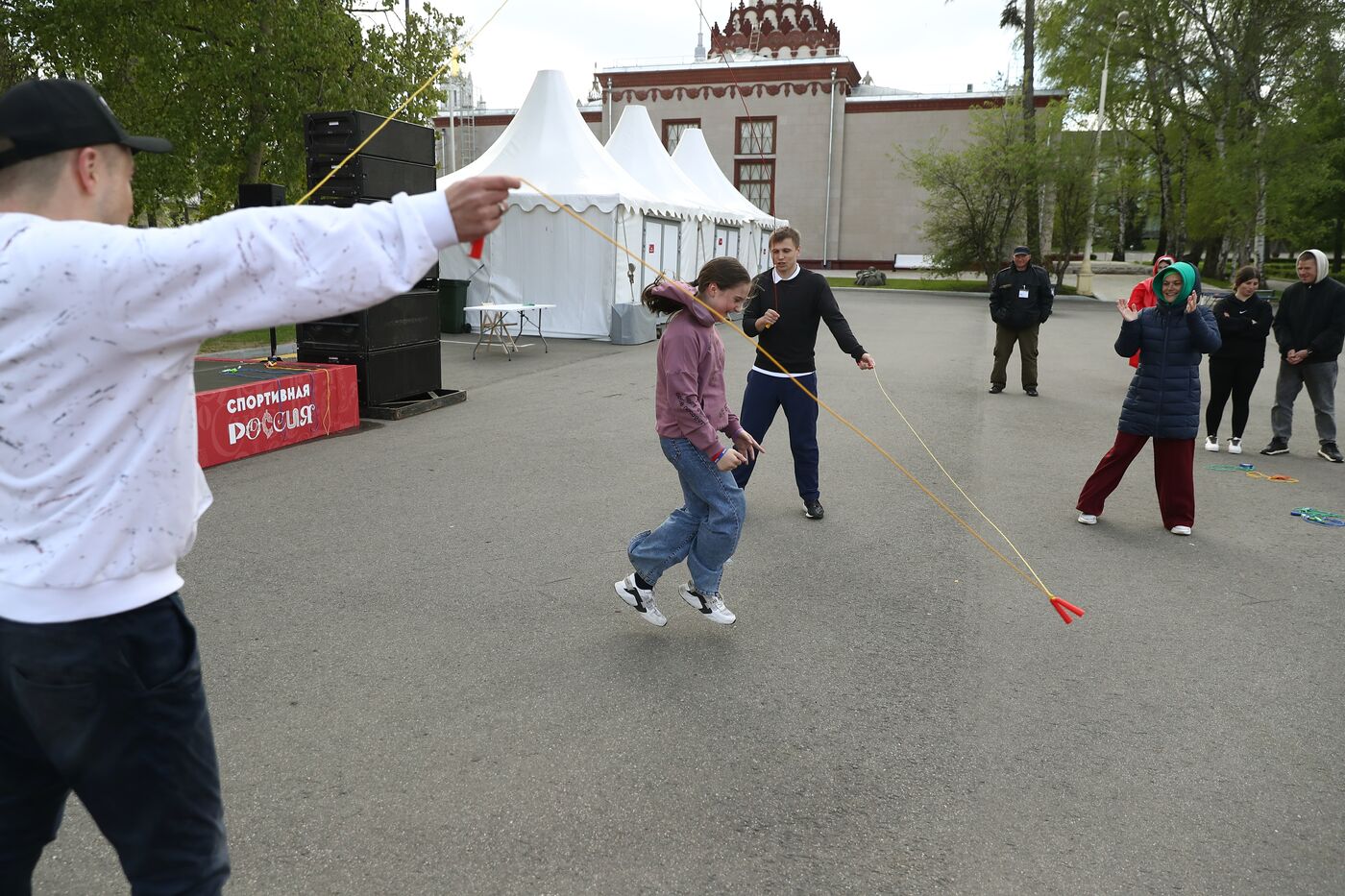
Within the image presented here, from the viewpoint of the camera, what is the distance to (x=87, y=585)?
1.66 meters

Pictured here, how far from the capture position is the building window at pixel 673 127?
49.7 m

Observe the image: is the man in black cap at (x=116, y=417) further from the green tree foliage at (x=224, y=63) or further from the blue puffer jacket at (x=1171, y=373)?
the green tree foliage at (x=224, y=63)

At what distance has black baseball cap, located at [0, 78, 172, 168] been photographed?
1.62 meters

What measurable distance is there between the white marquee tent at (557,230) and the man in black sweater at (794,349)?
37.1 ft

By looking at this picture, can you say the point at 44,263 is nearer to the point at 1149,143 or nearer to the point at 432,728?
the point at 432,728

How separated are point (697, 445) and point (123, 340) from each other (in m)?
2.95

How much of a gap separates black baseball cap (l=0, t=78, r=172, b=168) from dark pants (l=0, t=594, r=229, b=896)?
82 centimetres

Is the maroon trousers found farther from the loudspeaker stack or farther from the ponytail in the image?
the loudspeaker stack

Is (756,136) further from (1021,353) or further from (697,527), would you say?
(697,527)

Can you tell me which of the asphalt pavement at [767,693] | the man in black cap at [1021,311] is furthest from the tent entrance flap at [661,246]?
the asphalt pavement at [767,693]

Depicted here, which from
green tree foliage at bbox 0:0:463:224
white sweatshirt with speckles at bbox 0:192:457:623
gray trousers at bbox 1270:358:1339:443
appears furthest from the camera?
green tree foliage at bbox 0:0:463:224

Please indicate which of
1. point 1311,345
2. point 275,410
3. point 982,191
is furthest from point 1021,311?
point 982,191

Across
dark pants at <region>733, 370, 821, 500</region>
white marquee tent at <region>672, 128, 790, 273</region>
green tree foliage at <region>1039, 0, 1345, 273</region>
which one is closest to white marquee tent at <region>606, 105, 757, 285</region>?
white marquee tent at <region>672, 128, 790, 273</region>

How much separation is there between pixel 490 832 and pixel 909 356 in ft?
47.7
